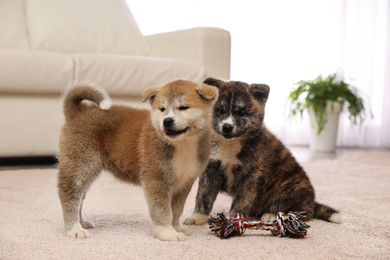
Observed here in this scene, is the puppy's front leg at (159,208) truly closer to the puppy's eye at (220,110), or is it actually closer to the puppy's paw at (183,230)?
the puppy's paw at (183,230)

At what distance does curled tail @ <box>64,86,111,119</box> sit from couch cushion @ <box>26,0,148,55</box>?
7.31 feet

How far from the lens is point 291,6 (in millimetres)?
5824

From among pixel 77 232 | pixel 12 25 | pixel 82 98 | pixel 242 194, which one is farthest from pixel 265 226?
pixel 12 25

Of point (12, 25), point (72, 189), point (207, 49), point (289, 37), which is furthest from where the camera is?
point (289, 37)

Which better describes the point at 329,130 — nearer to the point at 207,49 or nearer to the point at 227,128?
the point at 207,49

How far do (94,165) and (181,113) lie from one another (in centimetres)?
38

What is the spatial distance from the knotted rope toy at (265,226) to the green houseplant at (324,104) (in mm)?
3534

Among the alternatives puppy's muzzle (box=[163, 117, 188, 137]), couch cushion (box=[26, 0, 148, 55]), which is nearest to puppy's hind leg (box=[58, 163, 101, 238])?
puppy's muzzle (box=[163, 117, 188, 137])

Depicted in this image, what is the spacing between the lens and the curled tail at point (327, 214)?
1.85 meters

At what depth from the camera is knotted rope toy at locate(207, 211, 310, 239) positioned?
156cm

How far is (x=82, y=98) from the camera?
169cm

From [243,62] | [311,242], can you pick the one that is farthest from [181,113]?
[243,62]

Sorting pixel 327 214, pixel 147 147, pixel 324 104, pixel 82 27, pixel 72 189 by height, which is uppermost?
pixel 82 27

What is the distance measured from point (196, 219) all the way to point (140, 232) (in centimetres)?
29
